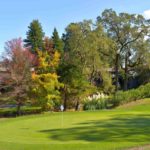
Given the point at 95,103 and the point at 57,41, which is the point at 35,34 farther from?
the point at 95,103

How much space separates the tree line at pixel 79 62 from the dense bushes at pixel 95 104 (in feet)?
2.66

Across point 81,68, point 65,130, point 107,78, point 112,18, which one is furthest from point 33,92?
point 112,18

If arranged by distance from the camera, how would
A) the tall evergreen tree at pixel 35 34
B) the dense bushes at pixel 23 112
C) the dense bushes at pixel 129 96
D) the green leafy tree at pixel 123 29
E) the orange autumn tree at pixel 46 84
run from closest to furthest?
the orange autumn tree at pixel 46 84
the dense bushes at pixel 23 112
the dense bushes at pixel 129 96
the green leafy tree at pixel 123 29
the tall evergreen tree at pixel 35 34

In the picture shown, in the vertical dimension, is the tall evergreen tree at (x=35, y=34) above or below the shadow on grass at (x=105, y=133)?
above

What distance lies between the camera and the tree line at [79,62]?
37.2 meters

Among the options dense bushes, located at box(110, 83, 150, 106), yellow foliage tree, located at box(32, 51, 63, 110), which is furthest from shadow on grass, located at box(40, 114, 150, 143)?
dense bushes, located at box(110, 83, 150, 106)

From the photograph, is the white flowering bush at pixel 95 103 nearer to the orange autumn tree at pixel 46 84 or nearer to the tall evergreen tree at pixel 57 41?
the orange autumn tree at pixel 46 84

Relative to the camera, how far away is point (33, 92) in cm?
3678

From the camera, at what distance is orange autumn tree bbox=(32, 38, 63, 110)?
3662 cm

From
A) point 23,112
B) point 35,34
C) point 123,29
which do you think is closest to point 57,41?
point 35,34

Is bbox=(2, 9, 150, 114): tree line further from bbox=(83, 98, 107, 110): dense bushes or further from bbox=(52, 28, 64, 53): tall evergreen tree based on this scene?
bbox=(52, 28, 64, 53): tall evergreen tree

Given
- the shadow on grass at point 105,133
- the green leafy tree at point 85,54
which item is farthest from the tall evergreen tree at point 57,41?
the shadow on grass at point 105,133

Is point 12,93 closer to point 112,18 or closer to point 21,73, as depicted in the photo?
point 21,73

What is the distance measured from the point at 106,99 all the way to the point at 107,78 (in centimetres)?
876
